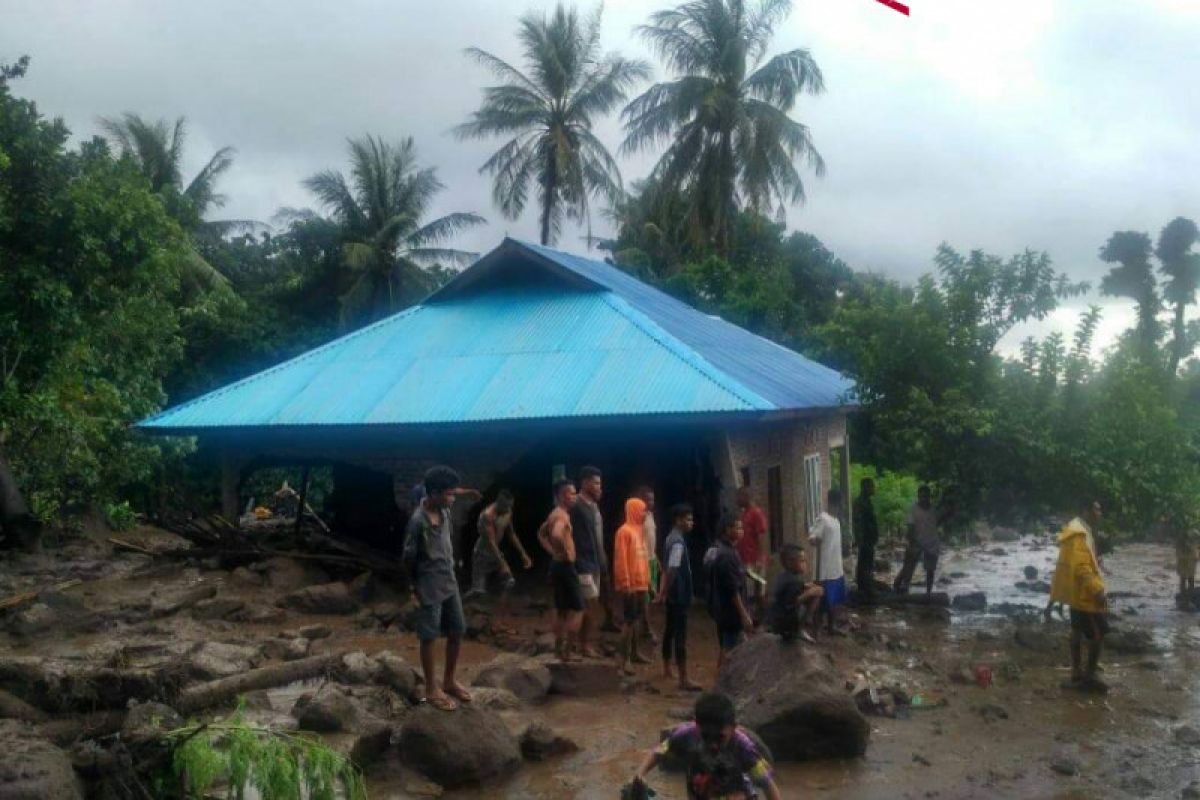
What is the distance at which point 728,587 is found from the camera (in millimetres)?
9570

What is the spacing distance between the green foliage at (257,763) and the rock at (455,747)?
4.60 ft

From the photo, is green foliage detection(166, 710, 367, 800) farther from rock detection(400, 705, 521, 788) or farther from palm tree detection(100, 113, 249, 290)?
palm tree detection(100, 113, 249, 290)

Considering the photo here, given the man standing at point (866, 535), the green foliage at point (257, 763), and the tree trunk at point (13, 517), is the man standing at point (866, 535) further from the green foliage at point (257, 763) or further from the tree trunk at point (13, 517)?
the tree trunk at point (13, 517)

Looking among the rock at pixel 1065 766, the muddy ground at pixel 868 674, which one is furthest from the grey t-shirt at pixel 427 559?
the rock at pixel 1065 766

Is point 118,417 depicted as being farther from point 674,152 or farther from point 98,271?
point 674,152

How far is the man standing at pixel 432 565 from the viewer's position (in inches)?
309

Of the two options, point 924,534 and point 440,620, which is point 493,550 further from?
point 924,534

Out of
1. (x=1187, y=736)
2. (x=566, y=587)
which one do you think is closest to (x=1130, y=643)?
(x=1187, y=736)

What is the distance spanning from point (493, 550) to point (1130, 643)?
7.17 metres

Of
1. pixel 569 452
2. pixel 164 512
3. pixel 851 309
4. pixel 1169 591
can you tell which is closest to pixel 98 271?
pixel 164 512

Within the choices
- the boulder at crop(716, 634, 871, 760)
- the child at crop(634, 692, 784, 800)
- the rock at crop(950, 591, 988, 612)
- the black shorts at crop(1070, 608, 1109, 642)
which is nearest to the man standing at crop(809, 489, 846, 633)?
the black shorts at crop(1070, 608, 1109, 642)

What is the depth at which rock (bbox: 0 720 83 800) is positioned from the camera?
17.5 feet

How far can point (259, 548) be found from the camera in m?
15.7

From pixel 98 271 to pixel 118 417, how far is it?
549 cm
